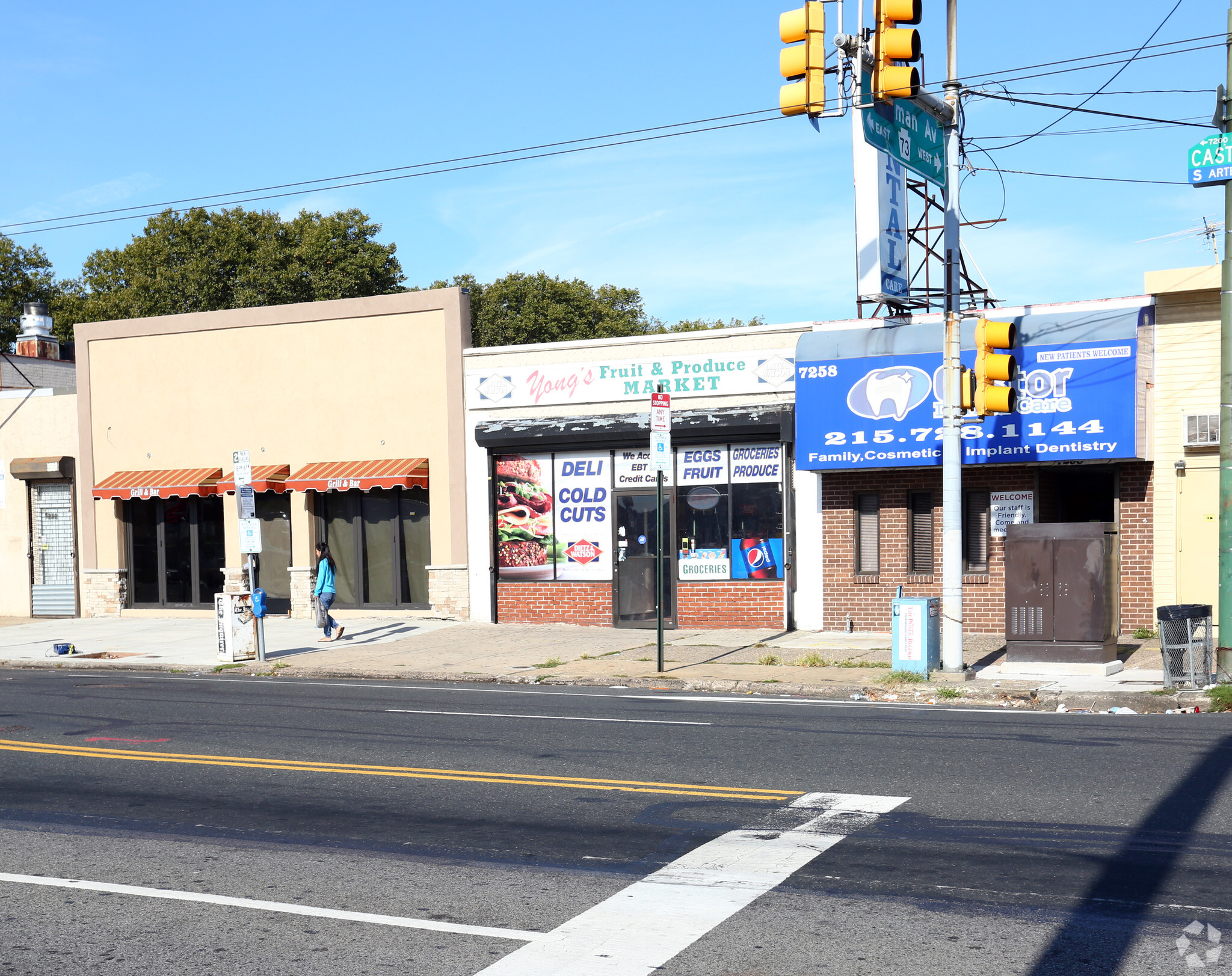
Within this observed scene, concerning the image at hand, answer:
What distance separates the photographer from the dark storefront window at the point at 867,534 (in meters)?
20.9

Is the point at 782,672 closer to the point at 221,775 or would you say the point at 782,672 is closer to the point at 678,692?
the point at 678,692

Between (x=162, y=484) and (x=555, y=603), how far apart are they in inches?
353

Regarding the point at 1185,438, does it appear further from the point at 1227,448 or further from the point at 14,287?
the point at 14,287

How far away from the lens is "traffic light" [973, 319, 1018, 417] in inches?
570

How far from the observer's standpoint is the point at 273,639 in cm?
2267

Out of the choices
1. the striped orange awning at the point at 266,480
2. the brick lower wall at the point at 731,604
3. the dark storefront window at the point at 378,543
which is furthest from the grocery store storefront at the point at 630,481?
the striped orange awning at the point at 266,480

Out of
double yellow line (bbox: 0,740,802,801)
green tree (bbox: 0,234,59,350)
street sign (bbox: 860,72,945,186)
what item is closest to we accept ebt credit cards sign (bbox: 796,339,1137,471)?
street sign (bbox: 860,72,945,186)

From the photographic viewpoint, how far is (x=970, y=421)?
19016 mm

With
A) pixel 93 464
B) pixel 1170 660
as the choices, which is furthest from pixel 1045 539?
pixel 93 464

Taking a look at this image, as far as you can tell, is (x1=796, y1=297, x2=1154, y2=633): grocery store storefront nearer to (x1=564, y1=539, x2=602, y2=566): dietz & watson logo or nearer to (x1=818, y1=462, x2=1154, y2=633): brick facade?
(x1=818, y1=462, x2=1154, y2=633): brick facade

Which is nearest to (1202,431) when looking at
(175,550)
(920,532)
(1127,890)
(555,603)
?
(920,532)

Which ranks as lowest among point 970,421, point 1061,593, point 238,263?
point 1061,593

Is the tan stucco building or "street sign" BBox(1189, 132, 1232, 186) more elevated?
"street sign" BBox(1189, 132, 1232, 186)

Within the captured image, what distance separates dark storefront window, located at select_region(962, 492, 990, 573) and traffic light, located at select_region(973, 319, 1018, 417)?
18.3 ft
